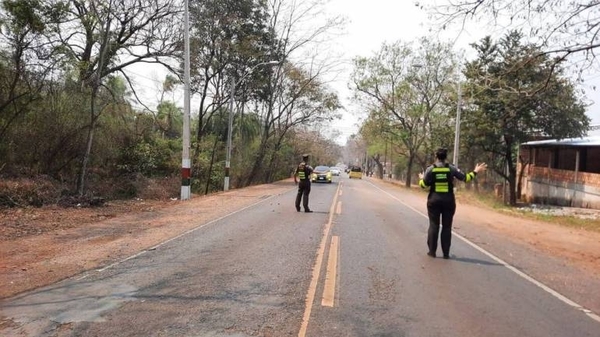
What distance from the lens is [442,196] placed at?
8.81m

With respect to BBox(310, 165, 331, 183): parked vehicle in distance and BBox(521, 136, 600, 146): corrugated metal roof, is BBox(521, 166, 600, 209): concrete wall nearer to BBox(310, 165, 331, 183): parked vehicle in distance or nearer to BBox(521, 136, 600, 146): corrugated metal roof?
BBox(521, 136, 600, 146): corrugated metal roof

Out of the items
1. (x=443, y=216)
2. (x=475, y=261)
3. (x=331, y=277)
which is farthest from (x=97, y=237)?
(x=475, y=261)

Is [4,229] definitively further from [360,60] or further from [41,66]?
[360,60]

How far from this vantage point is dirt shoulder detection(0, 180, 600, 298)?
7.59m

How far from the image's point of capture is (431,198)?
351 inches

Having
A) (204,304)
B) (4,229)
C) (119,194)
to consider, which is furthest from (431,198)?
(119,194)

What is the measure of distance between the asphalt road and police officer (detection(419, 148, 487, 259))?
0.37 meters

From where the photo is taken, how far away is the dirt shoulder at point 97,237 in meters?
7.59

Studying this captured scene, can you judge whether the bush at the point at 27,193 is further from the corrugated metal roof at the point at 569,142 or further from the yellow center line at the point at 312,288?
the corrugated metal roof at the point at 569,142

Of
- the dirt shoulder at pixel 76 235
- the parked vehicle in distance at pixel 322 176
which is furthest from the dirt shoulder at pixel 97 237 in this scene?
the parked vehicle in distance at pixel 322 176

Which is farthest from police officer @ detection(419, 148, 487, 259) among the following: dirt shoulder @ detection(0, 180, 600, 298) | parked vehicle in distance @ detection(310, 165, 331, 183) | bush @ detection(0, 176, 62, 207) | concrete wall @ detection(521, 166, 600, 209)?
parked vehicle in distance @ detection(310, 165, 331, 183)

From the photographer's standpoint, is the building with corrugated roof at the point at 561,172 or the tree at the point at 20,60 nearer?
the tree at the point at 20,60

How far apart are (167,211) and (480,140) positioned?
71.5ft

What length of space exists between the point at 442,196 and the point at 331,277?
2.95 metres
